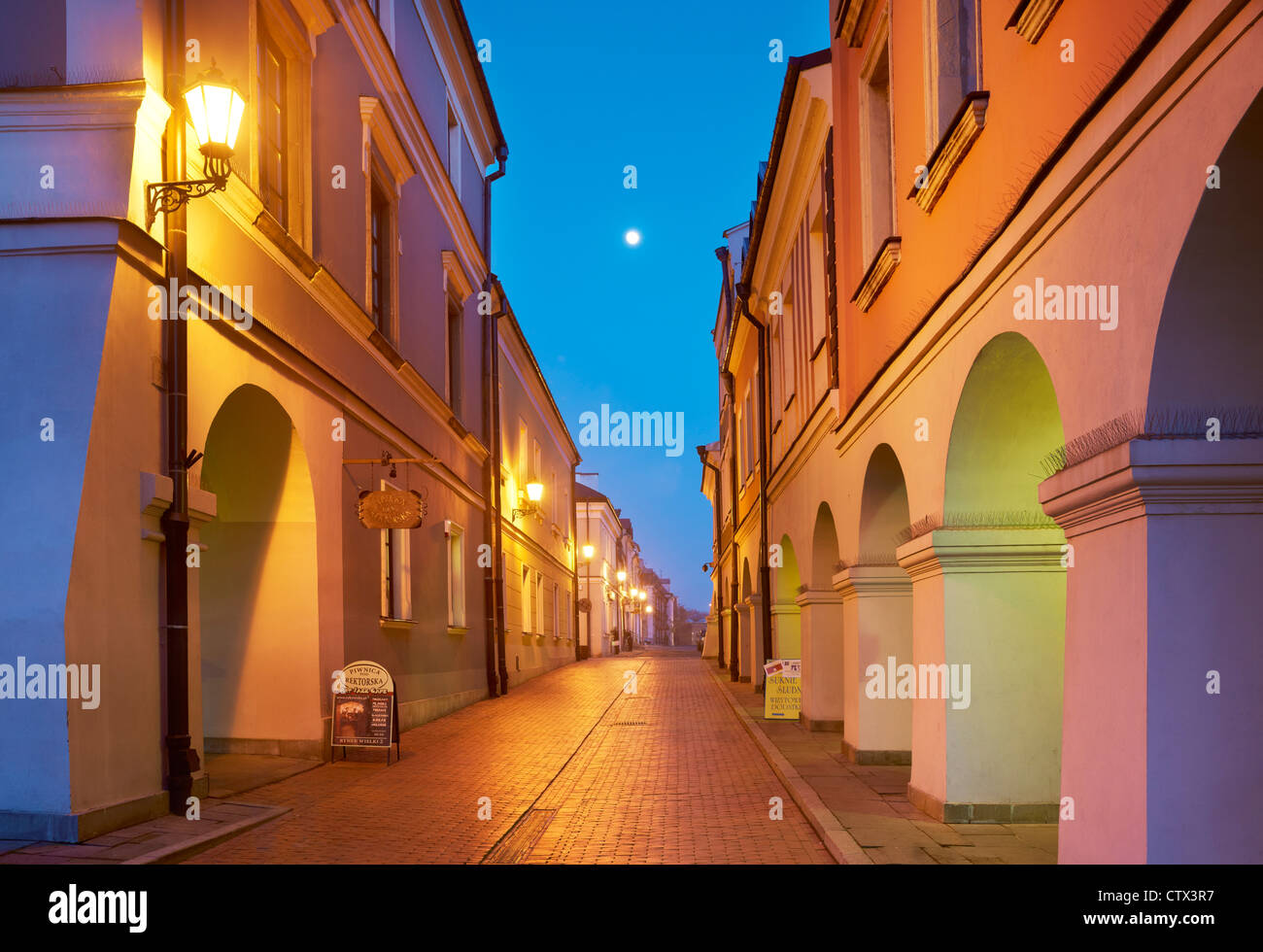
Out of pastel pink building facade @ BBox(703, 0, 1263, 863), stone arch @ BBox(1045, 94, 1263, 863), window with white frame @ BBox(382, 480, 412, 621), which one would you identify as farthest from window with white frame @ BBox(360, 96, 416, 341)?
stone arch @ BBox(1045, 94, 1263, 863)

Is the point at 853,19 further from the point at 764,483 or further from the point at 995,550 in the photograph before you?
the point at 764,483

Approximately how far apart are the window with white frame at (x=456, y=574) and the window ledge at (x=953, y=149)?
1217 centimetres

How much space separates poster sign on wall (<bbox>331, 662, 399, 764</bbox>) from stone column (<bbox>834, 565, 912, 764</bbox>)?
4835 millimetres

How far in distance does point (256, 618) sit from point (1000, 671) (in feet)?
23.8

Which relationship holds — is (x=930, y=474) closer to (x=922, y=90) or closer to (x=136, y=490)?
(x=922, y=90)

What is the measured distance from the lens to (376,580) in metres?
13.9

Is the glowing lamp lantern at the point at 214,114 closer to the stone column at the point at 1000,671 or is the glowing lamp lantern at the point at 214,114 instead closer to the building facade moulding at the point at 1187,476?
the stone column at the point at 1000,671

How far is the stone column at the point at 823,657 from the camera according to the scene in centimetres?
1441

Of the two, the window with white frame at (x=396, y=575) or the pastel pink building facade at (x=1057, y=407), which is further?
the window with white frame at (x=396, y=575)

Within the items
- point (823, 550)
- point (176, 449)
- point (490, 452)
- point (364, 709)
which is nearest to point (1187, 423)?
point (176, 449)

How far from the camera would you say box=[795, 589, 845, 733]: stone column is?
14.4m

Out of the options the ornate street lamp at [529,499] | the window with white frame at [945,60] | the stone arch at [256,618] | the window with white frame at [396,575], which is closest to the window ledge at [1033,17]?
the window with white frame at [945,60]
